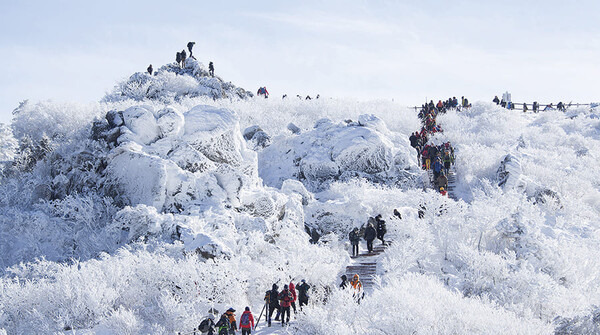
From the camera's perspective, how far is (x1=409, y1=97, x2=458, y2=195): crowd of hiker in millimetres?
26344

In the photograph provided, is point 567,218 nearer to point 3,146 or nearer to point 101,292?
point 101,292

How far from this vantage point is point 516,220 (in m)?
19.9

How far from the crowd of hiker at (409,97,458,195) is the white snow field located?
3.75 ft

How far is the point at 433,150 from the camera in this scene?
96.4ft

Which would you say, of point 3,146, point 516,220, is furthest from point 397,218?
point 3,146

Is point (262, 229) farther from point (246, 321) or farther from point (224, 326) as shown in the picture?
point (224, 326)

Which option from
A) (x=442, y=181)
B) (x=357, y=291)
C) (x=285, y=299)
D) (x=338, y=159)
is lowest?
(x=285, y=299)

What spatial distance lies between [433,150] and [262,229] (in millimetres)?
13506

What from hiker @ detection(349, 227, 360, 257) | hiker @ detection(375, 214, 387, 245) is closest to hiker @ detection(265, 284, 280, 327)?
hiker @ detection(349, 227, 360, 257)

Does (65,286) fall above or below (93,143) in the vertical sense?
below

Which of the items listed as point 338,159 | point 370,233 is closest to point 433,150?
point 338,159

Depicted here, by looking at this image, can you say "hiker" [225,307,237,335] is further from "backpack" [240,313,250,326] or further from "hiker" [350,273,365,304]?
"hiker" [350,273,365,304]

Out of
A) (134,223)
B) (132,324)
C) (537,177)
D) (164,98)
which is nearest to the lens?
(132,324)

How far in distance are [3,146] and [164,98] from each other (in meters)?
16.8
